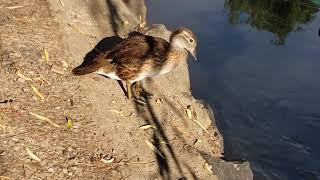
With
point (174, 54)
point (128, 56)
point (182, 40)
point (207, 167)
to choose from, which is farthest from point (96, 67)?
point (207, 167)

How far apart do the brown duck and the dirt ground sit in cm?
28

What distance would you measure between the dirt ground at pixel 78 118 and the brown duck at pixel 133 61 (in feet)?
0.93

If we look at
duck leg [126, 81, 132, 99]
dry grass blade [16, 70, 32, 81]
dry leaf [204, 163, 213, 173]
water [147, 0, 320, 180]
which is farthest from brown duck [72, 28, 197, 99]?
water [147, 0, 320, 180]

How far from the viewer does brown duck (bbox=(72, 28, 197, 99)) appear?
7.18 metres

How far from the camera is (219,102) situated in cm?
1072

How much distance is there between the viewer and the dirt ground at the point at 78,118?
588 cm

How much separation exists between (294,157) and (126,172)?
13.8ft

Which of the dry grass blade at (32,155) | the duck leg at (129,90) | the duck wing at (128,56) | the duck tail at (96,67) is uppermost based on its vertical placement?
the duck wing at (128,56)

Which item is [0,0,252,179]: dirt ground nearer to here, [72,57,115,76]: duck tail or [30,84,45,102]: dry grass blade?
[30,84,45,102]: dry grass blade

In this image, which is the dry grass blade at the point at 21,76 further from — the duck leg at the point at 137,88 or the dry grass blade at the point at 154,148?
the dry grass blade at the point at 154,148

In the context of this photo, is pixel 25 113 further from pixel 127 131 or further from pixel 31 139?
pixel 127 131

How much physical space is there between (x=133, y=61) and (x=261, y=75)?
549 cm

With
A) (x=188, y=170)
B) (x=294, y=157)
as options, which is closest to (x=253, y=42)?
(x=294, y=157)

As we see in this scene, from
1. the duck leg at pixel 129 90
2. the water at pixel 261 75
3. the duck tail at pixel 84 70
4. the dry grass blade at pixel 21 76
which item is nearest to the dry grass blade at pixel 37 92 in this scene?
the dry grass blade at pixel 21 76
